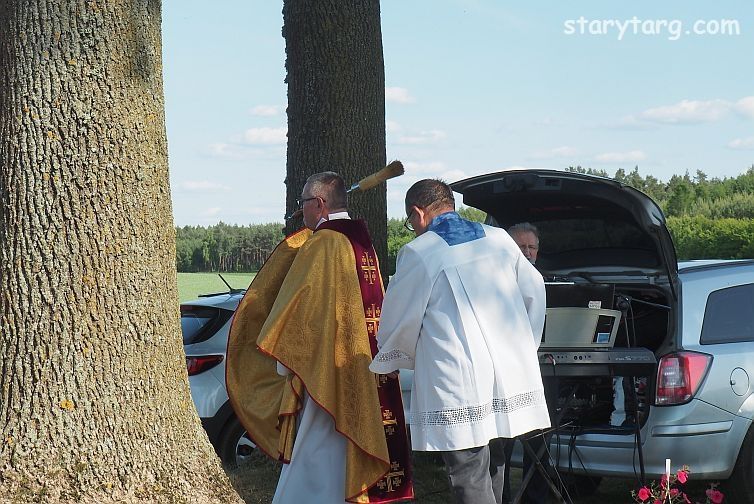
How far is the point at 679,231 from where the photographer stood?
1067 inches

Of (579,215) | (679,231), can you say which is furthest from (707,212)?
(579,215)

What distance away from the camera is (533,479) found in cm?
626

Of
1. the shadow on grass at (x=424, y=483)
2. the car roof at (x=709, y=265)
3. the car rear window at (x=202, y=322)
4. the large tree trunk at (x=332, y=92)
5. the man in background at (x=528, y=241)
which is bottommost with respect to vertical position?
the shadow on grass at (x=424, y=483)

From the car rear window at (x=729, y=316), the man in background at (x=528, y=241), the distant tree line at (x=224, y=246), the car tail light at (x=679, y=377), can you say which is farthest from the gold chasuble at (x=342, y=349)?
the distant tree line at (x=224, y=246)

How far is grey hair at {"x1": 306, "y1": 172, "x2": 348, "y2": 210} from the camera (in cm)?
576

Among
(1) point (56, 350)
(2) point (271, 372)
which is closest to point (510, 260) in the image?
(2) point (271, 372)

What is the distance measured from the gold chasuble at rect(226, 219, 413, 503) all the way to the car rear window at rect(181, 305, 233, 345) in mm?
1937

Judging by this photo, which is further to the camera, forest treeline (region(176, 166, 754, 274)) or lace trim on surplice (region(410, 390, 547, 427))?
forest treeline (region(176, 166, 754, 274))

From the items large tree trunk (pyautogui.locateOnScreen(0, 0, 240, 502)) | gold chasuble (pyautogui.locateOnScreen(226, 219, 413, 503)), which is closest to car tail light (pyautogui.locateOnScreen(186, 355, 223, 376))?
gold chasuble (pyautogui.locateOnScreen(226, 219, 413, 503))

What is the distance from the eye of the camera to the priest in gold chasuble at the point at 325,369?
5543 mm

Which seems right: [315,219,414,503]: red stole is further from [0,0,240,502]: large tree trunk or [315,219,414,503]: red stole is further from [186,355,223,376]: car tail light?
[186,355,223,376]: car tail light

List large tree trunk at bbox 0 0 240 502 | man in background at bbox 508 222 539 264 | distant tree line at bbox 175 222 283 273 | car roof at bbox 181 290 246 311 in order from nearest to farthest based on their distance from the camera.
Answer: large tree trunk at bbox 0 0 240 502 → man in background at bbox 508 222 539 264 → car roof at bbox 181 290 246 311 → distant tree line at bbox 175 222 283 273

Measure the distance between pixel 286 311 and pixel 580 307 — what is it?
69.0 inches

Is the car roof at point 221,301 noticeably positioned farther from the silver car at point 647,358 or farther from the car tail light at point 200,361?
the silver car at point 647,358
